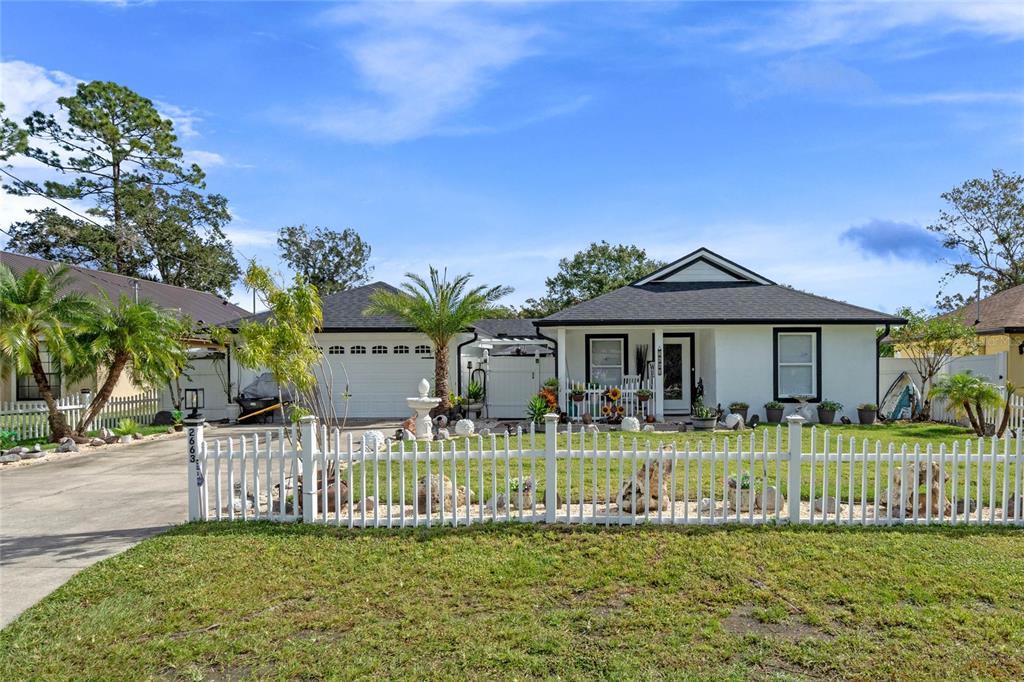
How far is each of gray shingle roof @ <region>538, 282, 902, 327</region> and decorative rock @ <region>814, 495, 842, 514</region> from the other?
9464 millimetres

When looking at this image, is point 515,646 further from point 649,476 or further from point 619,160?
point 619,160

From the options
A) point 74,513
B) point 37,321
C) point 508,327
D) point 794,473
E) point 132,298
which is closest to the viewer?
point 794,473

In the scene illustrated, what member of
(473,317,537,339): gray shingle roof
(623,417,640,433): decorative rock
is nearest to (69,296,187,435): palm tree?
(623,417,640,433): decorative rock

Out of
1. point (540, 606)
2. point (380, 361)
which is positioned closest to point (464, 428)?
point (380, 361)

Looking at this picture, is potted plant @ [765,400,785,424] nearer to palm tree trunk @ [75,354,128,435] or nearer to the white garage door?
the white garage door

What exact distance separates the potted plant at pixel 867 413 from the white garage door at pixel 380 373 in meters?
12.1

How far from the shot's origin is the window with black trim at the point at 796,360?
1712 cm

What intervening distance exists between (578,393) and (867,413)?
24.7ft

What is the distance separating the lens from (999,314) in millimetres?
20391

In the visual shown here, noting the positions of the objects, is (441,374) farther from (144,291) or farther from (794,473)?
(144,291)

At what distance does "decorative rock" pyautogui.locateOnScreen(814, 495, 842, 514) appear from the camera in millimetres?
6832

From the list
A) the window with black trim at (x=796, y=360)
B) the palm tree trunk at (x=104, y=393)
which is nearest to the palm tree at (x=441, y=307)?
the palm tree trunk at (x=104, y=393)

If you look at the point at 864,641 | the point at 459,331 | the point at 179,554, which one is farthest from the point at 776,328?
the point at 179,554

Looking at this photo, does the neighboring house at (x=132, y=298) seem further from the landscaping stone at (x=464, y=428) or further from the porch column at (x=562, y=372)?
the porch column at (x=562, y=372)
